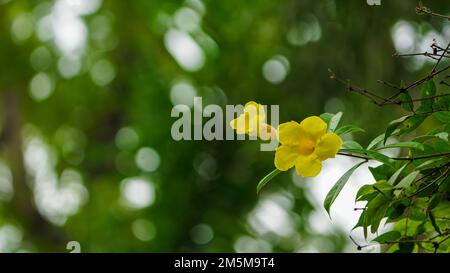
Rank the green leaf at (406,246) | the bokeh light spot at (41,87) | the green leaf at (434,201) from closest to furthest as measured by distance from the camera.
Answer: the green leaf at (434,201) < the green leaf at (406,246) < the bokeh light spot at (41,87)

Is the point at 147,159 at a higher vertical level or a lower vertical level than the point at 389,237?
higher

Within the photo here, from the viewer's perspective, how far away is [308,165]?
772 millimetres

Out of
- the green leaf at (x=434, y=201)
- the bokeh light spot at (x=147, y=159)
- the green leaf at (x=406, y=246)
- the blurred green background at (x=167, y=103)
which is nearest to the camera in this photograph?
the green leaf at (x=434, y=201)

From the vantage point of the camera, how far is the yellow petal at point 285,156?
0.77m

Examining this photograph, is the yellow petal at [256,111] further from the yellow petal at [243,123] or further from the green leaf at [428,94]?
the green leaf at [428,94]

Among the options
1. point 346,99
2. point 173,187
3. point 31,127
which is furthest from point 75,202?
point 346,99

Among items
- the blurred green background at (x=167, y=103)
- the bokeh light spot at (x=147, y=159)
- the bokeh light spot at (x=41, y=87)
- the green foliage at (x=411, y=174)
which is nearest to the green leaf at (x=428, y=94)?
the green foliage at (x=411, y=174)

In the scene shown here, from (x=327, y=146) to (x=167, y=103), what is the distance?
3534 millimetres

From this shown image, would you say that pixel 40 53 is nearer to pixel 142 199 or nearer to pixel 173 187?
pixel 142 199

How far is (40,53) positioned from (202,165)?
6.77 ft

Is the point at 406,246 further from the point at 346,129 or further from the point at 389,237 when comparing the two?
the point at 346,129

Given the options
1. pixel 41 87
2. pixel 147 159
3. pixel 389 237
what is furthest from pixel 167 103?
pixel 389 237

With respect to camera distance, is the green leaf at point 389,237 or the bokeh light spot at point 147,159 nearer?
the green leaf at point 389,237
